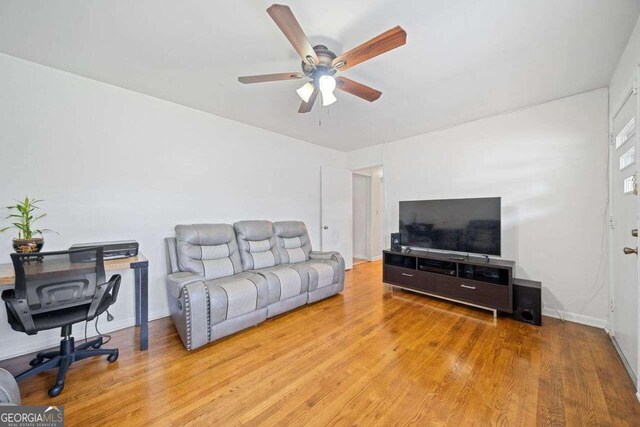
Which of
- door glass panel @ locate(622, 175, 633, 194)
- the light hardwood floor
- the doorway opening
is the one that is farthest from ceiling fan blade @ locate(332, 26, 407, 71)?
the doorway opening

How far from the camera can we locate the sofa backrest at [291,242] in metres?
3.44

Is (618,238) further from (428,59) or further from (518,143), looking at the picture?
(428,59)

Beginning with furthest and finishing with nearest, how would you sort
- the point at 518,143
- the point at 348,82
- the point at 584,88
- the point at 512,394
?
the point at 518,143, the point at 584,88, the point at 348,82, the point at 512,394

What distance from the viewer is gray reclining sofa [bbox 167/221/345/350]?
82.5 inches

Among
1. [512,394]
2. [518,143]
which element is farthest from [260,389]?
[518,143]

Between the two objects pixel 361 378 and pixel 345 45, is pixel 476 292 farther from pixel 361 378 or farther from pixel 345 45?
pixel 345 45

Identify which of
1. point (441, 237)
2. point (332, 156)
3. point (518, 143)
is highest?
point (332, 156)

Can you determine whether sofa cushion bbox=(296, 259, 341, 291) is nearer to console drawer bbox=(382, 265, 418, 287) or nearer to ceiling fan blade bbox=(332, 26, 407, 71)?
console drawer bbox=(382, 265, 418, 287)

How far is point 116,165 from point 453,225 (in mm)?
3919

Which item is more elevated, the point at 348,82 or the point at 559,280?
the point at 348,82

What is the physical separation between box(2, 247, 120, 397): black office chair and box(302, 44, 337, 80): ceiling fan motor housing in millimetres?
1981

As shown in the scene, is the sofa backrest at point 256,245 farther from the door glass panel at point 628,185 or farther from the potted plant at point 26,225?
the door glass panel at point 628,185

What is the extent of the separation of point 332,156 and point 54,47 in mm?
3764

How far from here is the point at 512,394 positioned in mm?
1569
